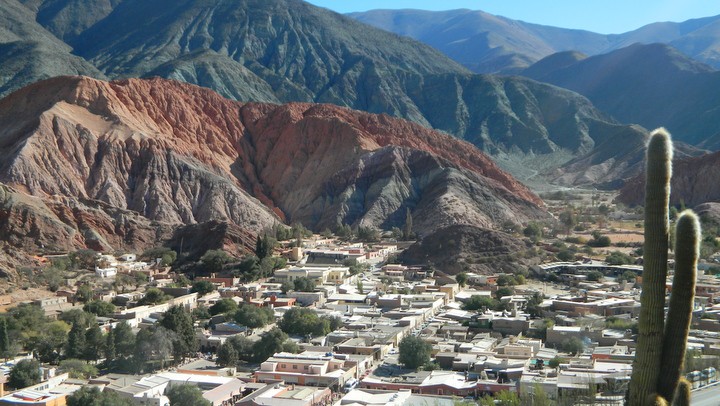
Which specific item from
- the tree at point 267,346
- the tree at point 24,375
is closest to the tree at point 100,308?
the tree at point 267,346

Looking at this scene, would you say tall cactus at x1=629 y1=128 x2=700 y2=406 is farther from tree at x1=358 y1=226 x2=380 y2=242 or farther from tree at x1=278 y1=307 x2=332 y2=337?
tree at x1=358 y1=226 x2=380 y2=242

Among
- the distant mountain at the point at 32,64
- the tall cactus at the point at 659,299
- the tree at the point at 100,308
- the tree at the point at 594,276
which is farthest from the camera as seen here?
the distant mountain at the point at 32,64

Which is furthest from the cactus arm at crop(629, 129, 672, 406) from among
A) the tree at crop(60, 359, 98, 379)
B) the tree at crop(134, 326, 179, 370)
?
the tree at crop(134, 326, 179, 370)

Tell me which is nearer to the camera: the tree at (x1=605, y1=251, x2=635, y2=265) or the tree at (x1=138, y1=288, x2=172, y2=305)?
the tree at (x1=138, y1=288, x2=172, y2=305)

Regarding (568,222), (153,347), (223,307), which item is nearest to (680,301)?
(153,347)

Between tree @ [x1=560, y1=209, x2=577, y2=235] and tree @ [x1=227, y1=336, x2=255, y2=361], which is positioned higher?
tree @ [x1=560, y1=209, x2=577, y2=235]

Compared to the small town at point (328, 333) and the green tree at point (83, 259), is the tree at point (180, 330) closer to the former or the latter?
the small town at point (328, 333)

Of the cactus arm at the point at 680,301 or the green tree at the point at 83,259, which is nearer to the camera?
the cactus arm at the point at 680,301

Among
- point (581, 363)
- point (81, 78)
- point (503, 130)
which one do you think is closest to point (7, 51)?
point (81, 78)
